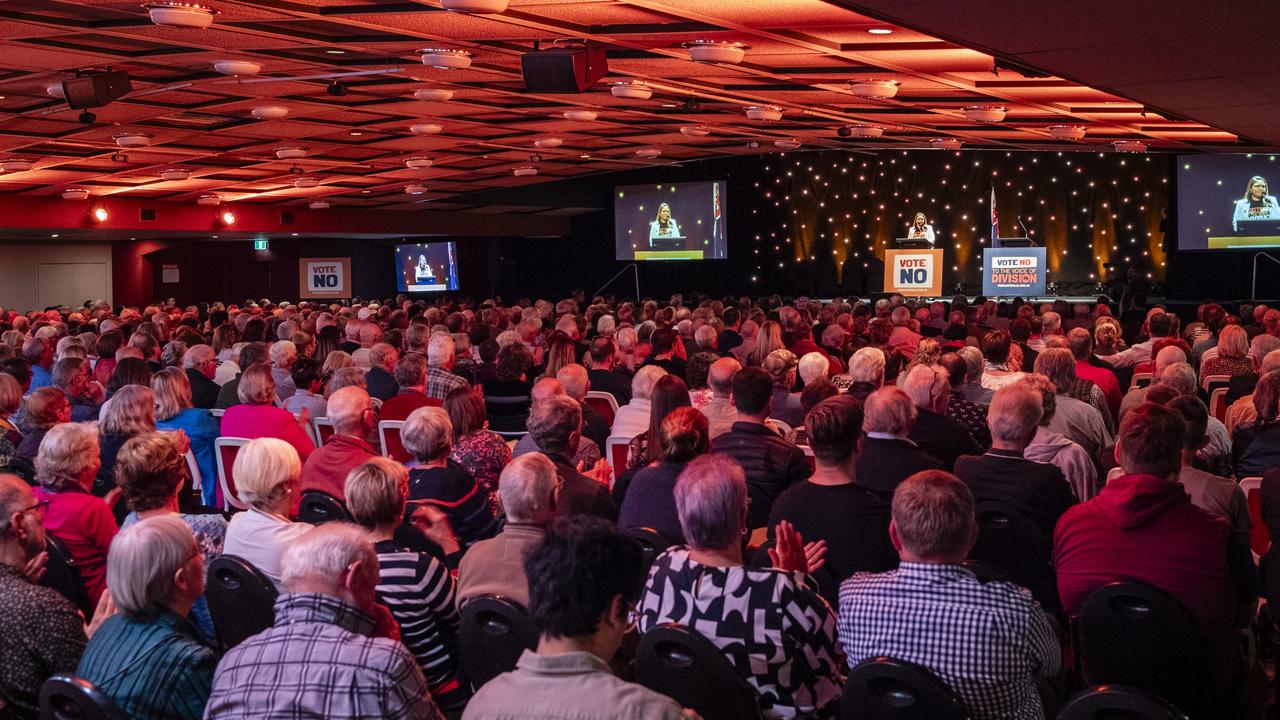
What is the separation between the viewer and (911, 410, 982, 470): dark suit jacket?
18.5ft

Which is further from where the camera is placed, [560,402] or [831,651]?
[560,402]

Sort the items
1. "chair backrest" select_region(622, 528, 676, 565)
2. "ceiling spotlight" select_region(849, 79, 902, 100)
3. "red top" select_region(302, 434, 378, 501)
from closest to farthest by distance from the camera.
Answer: "chair backrest" select_region(622, 528, 676, 565) < "red top" select_region(302, 434, 378, 501) < "ceiling spotlight" select_region(849, 79, 902, 100)

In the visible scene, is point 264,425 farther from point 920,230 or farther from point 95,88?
point 920,230

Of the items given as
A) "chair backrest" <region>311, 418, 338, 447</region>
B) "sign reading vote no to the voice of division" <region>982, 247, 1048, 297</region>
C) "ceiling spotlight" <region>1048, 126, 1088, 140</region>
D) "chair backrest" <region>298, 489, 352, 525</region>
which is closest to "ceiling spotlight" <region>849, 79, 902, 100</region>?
"ceiling spotlight" <region>1048, 126, 1088, 140</region>

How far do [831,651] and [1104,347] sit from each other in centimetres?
813

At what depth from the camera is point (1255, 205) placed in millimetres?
18000

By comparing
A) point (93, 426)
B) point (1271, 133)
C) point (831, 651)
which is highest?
point (1271, 133)

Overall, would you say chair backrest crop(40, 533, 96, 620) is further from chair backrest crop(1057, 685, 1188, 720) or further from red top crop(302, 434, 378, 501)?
chair backrest crop(1057, 685, 1188, 720)

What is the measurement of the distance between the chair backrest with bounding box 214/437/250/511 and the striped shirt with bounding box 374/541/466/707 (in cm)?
290

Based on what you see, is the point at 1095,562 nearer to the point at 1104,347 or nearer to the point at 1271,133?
the point at 1104,347

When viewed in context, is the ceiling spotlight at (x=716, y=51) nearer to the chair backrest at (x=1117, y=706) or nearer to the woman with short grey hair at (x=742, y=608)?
the woman with short grey hair at (x=742, y=608)

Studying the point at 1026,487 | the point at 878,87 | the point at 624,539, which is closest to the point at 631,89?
the point at 878,87

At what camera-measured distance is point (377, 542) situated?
3.80 meters

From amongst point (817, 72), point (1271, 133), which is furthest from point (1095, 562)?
point (1271, 133)
